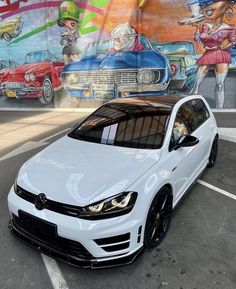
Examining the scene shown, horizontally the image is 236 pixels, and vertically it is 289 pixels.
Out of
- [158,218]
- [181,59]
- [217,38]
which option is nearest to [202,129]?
[158,218]

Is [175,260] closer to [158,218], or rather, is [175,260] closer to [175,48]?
[158,218]

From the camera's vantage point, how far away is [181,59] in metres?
13.7

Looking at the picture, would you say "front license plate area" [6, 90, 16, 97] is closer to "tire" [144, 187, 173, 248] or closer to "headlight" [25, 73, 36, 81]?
"headlight" [25, 73, 36, 81]

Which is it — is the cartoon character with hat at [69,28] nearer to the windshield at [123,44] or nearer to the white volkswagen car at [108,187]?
the windshield at [123,44]

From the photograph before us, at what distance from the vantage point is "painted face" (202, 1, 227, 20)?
42.8 ft

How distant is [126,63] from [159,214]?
1151cm

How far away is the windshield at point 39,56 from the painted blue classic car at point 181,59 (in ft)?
16.2

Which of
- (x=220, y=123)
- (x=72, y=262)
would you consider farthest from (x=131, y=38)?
(x=72, y=262)

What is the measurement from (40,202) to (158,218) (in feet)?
4.27

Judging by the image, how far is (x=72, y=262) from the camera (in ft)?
9.39

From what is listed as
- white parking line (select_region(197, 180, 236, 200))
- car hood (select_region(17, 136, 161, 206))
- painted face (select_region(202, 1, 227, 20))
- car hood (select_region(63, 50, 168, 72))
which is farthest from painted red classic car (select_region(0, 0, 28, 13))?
white parking line (select_region(197, 180, 236, 200))

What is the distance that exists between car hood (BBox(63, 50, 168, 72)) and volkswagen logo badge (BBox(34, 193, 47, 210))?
11752 mm

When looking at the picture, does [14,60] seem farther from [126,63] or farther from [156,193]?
[156,193]

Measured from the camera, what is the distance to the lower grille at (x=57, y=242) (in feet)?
9.32
